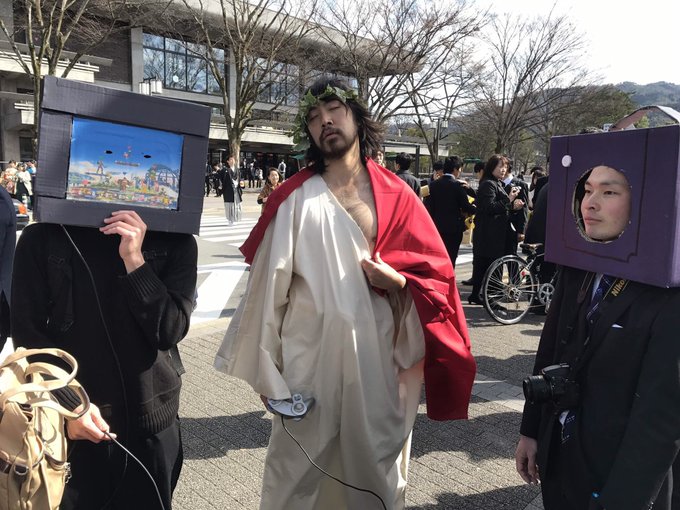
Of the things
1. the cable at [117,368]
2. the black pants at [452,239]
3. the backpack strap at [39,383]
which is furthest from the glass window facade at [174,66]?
the backpack strap at [39,383]

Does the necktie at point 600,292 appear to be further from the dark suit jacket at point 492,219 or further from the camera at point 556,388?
the dark suit jacket at point 492,219

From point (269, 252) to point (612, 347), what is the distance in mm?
1297

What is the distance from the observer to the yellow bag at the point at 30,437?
1333 mm

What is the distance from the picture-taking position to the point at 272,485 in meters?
2.11

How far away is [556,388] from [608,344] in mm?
211

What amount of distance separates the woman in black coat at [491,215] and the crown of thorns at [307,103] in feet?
15.7

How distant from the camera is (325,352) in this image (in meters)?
1.97

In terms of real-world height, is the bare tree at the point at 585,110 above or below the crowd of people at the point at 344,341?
above

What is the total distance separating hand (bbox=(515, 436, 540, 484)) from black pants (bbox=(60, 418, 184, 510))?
4.09 feet

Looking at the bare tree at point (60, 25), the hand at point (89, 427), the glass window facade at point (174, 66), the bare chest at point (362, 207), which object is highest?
the glass window facade at point (174, 66)

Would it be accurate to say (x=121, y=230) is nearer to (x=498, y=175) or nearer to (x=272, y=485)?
(x=272, y=485)

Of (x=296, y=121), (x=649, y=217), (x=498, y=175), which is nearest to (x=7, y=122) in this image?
(x=498, y=175)

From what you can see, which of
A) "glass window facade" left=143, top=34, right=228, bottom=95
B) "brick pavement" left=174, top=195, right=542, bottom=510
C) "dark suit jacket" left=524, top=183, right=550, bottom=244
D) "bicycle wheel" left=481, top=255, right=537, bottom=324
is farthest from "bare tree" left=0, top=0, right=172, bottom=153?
"dark suit jacket" left=524, top=183, right=550, bottom=244

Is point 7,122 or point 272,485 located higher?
point 7,122
